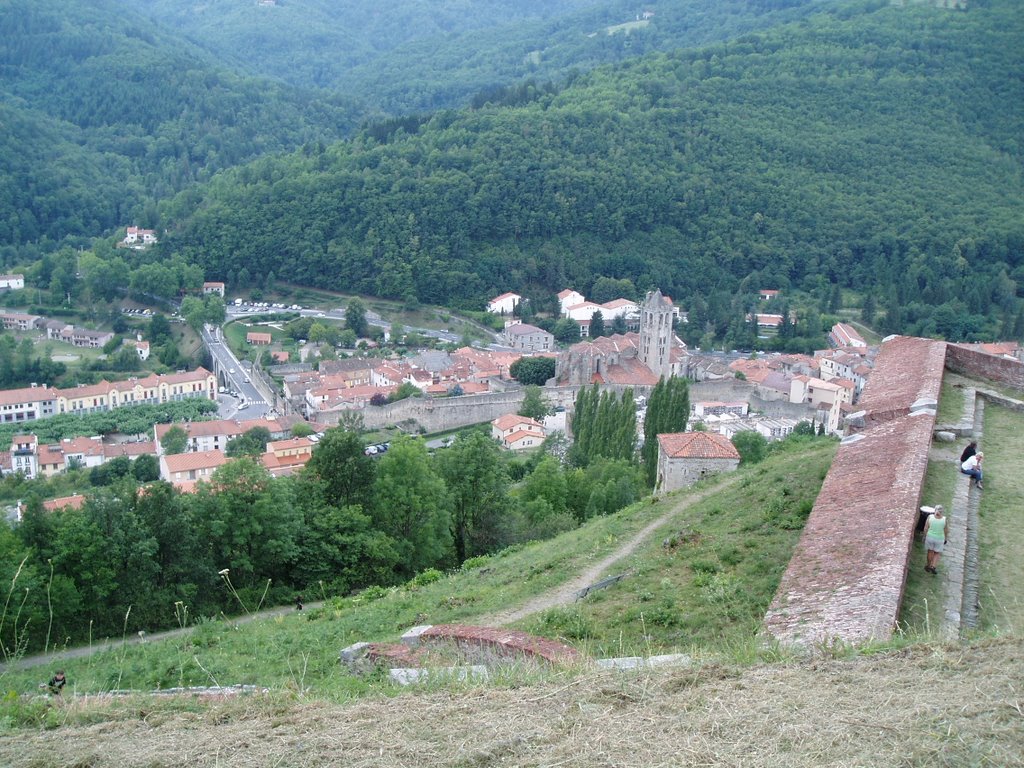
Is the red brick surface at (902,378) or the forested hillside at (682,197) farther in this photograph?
the forested hillside at (682,197)

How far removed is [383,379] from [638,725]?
122 ft

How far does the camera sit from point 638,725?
4.10 metres

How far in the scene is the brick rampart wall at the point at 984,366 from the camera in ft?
36.2

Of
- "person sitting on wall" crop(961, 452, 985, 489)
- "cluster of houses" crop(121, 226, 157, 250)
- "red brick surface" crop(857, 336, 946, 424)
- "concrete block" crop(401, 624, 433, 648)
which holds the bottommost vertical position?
"concrete block" crop(401, 624, 433, 648)

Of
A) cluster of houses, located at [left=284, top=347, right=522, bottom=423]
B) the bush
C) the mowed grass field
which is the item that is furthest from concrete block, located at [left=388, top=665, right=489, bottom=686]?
cluster of houses, located at [left=284, top=347, right=522, bottom=423]

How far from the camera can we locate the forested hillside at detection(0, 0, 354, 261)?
72438 millimetres

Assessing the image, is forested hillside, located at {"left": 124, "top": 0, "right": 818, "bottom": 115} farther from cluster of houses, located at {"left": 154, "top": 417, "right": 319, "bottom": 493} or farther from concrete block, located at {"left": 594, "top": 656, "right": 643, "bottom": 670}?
concrete block, located at {"left": 594, "top": 656, "right": 643, "bottom": 670}

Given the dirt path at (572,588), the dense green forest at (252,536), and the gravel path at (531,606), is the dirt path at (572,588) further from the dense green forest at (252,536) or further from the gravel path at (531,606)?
the dense green forest at (252,536)

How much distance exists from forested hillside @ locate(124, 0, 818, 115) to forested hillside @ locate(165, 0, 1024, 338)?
3345 cm

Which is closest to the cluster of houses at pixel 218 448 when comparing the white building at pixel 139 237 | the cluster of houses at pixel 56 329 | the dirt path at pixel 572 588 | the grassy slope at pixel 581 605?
the grassy slope at pixel 581 605

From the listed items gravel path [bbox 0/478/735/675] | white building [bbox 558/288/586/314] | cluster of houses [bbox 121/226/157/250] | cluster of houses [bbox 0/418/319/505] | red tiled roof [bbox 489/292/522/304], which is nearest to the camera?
gravel path [bbox 0/478/735/675]

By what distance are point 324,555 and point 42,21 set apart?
348 feet

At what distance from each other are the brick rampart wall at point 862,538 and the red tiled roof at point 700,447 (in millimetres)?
6631

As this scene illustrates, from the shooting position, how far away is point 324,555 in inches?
512
